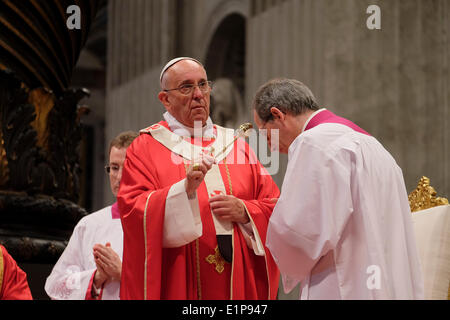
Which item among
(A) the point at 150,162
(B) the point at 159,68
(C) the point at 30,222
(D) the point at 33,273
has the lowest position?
(D) the point at 33,273

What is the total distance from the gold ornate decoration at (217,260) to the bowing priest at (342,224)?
34 centimetres

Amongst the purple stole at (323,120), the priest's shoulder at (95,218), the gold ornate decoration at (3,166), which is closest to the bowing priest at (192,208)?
the purple stole at (323,120)

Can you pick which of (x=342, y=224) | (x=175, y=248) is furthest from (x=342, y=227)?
(x=175, y=248)

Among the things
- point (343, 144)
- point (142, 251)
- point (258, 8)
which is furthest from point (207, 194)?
point (258, 8)

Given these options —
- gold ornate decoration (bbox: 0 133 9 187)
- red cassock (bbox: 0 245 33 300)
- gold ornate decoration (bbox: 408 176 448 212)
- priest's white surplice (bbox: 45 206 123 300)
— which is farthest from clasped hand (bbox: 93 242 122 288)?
gold ornate decoration (bbox: 408 176 448 212)

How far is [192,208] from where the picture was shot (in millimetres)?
3322

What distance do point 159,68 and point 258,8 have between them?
190 cm

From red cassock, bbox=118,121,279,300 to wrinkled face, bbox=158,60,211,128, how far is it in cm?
18

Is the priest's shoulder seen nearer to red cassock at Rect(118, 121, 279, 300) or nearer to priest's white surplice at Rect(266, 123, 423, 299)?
red cassock at Rect(118, 121, 279, 300)

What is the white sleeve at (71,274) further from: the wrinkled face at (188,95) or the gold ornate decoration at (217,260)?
the wrinkled face at (188,95)

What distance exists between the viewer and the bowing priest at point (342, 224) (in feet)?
9.96

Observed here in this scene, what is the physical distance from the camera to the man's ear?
3.38 meters

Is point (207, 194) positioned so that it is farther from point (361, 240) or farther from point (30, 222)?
point (30, 222)

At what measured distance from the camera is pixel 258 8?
27.2ft
